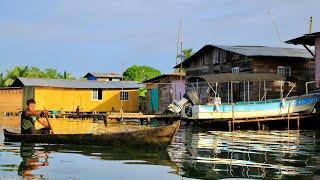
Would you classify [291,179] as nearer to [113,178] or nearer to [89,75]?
[113,178]

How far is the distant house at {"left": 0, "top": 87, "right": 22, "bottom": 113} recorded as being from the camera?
38.9 meters

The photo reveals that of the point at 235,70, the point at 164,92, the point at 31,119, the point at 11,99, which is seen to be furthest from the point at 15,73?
the point at 31,119

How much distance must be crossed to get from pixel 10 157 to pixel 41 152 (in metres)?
1.22

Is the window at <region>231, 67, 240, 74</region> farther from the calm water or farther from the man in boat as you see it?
the man in boat

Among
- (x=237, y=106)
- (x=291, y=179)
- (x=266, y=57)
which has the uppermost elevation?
(x=266, y=57)

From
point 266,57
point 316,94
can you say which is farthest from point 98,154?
point 266,57

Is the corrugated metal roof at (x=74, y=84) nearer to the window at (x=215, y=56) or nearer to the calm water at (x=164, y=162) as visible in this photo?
the window at (x=215, y=56)

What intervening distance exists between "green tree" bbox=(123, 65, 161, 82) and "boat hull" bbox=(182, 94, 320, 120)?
35.6 m

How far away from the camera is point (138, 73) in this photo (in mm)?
58750

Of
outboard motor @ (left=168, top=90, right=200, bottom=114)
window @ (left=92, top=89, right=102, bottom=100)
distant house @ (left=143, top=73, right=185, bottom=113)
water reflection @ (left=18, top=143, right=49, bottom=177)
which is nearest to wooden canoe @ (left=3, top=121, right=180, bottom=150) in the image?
water reflection @ (left=18, top=143, right=49, bottom=177)

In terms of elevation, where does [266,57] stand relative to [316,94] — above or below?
above

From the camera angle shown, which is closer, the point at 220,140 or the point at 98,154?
the point at 98,154

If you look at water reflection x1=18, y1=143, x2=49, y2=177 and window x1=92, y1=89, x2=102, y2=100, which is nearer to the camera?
water reflection x1=18, y1=143, x2=49, y2=177

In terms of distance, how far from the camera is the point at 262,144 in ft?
50.4
